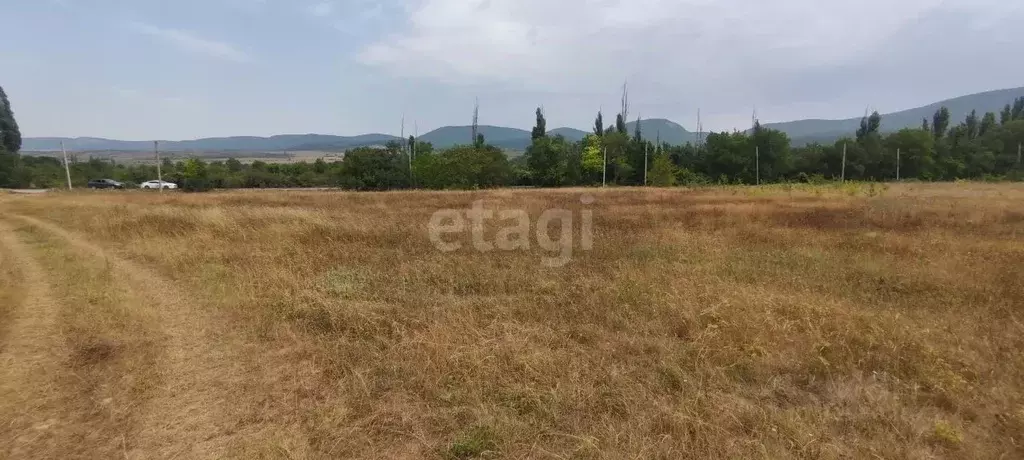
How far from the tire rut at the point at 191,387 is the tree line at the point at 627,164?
47.3m

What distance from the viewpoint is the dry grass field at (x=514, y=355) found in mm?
3281

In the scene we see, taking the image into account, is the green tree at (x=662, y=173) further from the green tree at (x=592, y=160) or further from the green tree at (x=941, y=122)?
the green tree at (x=941, y=122)

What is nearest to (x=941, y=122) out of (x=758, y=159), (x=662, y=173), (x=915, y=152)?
(x=915, y=152)

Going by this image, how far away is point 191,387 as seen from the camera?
4.03 m

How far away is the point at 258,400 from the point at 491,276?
4224 millimetres

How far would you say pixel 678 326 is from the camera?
5.32 m

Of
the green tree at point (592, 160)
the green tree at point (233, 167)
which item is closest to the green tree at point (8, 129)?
the green tree at point (233, 167)

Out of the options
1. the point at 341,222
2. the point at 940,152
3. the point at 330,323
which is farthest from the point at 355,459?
the point at 940,152

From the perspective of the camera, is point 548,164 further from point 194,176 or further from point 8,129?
point 8,129

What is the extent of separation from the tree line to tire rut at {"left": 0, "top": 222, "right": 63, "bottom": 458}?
1860 inches

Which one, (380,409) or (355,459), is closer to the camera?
(355,459)

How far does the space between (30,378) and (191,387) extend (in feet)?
4.90

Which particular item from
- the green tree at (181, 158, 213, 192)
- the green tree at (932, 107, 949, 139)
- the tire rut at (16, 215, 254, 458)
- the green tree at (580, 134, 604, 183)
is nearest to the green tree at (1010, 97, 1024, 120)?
the green tree at (932, 107, 949, 139)

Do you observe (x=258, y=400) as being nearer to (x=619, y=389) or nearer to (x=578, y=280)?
(x=619, y=389)
